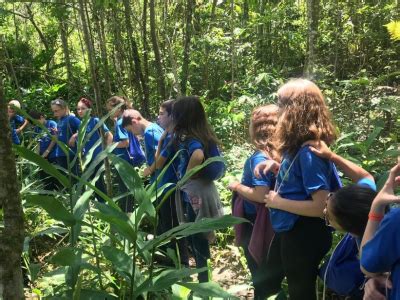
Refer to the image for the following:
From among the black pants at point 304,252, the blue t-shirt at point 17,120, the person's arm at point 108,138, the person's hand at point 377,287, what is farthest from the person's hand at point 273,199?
the blue t-shirt at point 17,120

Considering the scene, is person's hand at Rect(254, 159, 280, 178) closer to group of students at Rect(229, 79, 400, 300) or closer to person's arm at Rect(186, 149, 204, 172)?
group of students at Rect(229, 79, 400, 300)

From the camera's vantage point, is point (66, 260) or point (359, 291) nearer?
point (66, 260)

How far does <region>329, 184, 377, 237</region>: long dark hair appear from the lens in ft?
5.81

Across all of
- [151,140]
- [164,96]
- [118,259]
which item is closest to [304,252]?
[118,259]

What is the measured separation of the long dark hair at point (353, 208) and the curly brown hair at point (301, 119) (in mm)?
347

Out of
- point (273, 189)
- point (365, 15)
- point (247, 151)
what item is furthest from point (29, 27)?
point (273, 189)

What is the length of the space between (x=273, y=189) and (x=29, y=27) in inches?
595

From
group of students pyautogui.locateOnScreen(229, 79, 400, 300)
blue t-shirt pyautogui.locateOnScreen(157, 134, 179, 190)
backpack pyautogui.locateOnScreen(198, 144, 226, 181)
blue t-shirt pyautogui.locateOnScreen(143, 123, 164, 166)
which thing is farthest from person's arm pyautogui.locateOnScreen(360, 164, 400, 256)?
blue t-shirt pyautogui.locateOnScreen(143, 123, 164, 166)

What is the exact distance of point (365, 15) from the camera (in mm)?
9883

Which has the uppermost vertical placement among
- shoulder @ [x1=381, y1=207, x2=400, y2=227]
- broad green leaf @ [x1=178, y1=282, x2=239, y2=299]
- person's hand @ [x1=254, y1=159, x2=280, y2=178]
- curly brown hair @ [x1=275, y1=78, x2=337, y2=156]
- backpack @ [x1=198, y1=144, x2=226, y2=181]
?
curly brown hair @ [x1=275, y1=78, x2=337, y2=156]

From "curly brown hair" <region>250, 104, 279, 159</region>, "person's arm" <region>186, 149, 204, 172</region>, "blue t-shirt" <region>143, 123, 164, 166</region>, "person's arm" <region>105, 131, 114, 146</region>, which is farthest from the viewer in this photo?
"person's arm" <region>105, 131, 114, 146</region>

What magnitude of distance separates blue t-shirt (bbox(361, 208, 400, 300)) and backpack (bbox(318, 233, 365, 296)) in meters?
0.51

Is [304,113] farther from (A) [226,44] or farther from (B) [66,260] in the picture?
(A) [226,44]

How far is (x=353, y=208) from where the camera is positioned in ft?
5.84
